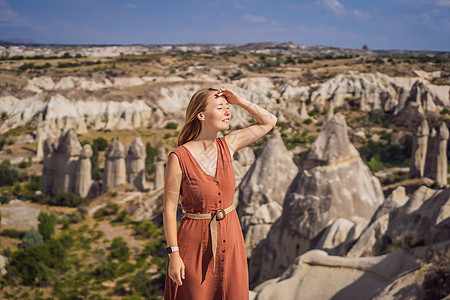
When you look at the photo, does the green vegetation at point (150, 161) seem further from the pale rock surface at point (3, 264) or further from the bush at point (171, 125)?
the pale rock surface at point (3, 264)

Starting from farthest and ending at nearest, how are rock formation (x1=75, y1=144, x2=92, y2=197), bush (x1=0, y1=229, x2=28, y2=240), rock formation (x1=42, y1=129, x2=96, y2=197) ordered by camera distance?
rock formation (x1=42, y1=129, x2=96, y2=197) → rock formation (x1=75, y1=144, x2=92, y2=197) → bush (x1=0, y1=229, x2=28, y2=240)

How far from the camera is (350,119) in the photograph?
4266 centimetres

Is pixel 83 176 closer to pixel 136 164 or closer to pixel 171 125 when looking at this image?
pixel 136 164

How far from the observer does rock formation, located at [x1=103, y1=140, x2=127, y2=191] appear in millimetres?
20641

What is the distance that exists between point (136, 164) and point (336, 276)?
1718cm

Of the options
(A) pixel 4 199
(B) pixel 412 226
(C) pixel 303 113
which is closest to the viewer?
(B) pixel 412 226

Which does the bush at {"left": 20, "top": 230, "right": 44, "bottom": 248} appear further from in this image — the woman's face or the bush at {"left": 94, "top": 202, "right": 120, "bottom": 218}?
the woman's face

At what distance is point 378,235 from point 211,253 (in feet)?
12.8

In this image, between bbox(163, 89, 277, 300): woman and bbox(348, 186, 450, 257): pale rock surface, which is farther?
bbox(348, 186, 450, 257): pale rock surface

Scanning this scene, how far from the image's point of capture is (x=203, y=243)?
2.62 m

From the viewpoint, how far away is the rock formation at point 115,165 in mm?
20641

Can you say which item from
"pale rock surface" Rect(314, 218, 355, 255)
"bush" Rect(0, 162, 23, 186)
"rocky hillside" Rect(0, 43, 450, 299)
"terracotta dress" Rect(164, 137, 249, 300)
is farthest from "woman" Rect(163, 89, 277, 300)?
A: "bush" Rect(0, 162, 23, 186)

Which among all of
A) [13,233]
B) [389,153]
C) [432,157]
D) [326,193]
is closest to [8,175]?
[13,233]

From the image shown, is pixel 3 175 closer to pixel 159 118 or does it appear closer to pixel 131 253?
pixel 131 253
